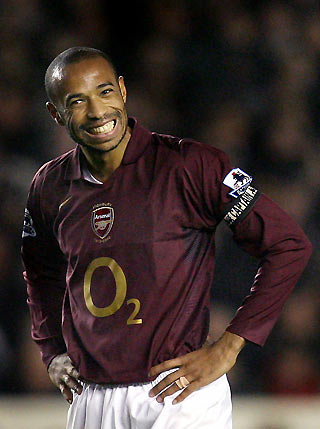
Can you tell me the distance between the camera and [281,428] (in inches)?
138

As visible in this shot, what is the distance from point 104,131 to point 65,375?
615mm

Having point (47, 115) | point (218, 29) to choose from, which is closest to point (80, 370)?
point (47, 115)

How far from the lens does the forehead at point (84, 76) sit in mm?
2188

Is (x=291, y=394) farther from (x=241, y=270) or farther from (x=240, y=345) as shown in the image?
(x=240, y=345)

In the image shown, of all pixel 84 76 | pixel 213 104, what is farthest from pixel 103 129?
pixel 213 104

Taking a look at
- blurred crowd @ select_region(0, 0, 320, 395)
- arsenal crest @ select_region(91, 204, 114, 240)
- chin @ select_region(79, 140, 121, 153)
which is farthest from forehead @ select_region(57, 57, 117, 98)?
blurred crowd @ select_region(0, 0, 320, 395)

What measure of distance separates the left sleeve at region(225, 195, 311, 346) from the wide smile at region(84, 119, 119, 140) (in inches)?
13.0

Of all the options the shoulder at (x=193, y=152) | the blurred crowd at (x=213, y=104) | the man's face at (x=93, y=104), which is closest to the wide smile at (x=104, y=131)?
the man's face at (x=93, y=104)

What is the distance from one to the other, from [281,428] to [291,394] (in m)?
0.16

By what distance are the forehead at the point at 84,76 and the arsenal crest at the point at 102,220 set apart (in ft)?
0.91

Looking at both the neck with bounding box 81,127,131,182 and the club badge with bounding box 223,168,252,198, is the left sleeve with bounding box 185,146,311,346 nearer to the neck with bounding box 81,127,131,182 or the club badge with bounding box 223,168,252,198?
the club badge with bounding box 223,168,252,198

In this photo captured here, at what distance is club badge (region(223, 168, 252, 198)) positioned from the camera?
2135 mm

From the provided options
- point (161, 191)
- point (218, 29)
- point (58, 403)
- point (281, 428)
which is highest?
point (218, 29)

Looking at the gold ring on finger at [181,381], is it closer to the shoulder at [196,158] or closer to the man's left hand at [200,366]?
the man's left hand at [200,366]
